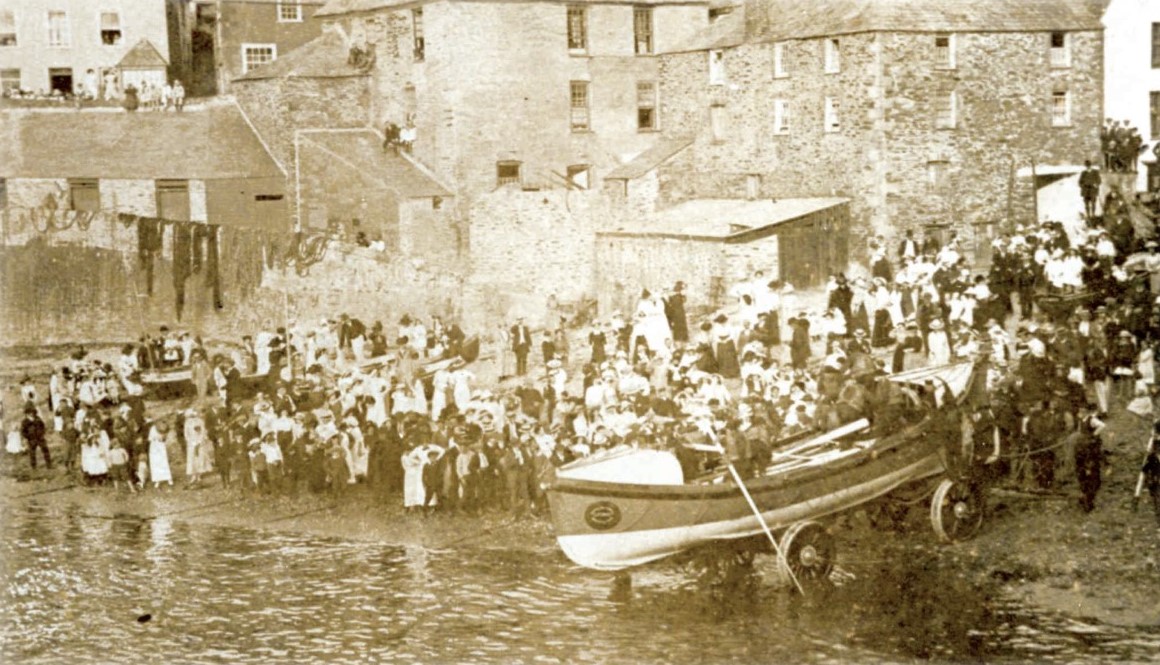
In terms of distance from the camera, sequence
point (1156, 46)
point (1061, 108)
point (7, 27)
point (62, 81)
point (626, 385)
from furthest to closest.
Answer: point (1061, 108) < point (1156, 46) < point (62, 81) < point (626, 385) < point (7, 27)

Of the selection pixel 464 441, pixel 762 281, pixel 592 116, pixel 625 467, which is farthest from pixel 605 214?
pixel 625 467

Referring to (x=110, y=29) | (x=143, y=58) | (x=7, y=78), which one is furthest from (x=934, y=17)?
(x=7, y=78)

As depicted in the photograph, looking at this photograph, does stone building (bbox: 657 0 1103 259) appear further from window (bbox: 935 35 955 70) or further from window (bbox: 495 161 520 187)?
window (bbox: 495 161 520 187)

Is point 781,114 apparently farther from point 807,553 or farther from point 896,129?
point 807,553

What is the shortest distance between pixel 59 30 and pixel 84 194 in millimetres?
1349

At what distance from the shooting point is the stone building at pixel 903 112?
43.1ft

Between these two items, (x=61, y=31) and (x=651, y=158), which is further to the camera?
(x=651, y=158)

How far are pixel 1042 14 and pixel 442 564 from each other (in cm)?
732

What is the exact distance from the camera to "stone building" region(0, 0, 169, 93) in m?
11.1

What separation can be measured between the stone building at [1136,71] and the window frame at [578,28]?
4836mm

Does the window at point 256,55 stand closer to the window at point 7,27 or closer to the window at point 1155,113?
the window at point 7,27

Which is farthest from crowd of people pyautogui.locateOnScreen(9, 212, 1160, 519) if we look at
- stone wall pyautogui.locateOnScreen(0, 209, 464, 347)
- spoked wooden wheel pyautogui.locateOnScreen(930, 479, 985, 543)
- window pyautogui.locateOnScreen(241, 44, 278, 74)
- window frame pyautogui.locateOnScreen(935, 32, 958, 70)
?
window pyautogui.locateOnScreen(241, 44, 278, 74)

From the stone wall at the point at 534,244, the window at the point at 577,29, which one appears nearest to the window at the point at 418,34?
the stone wall at the point at 534,244

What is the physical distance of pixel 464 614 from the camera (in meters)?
10.0
